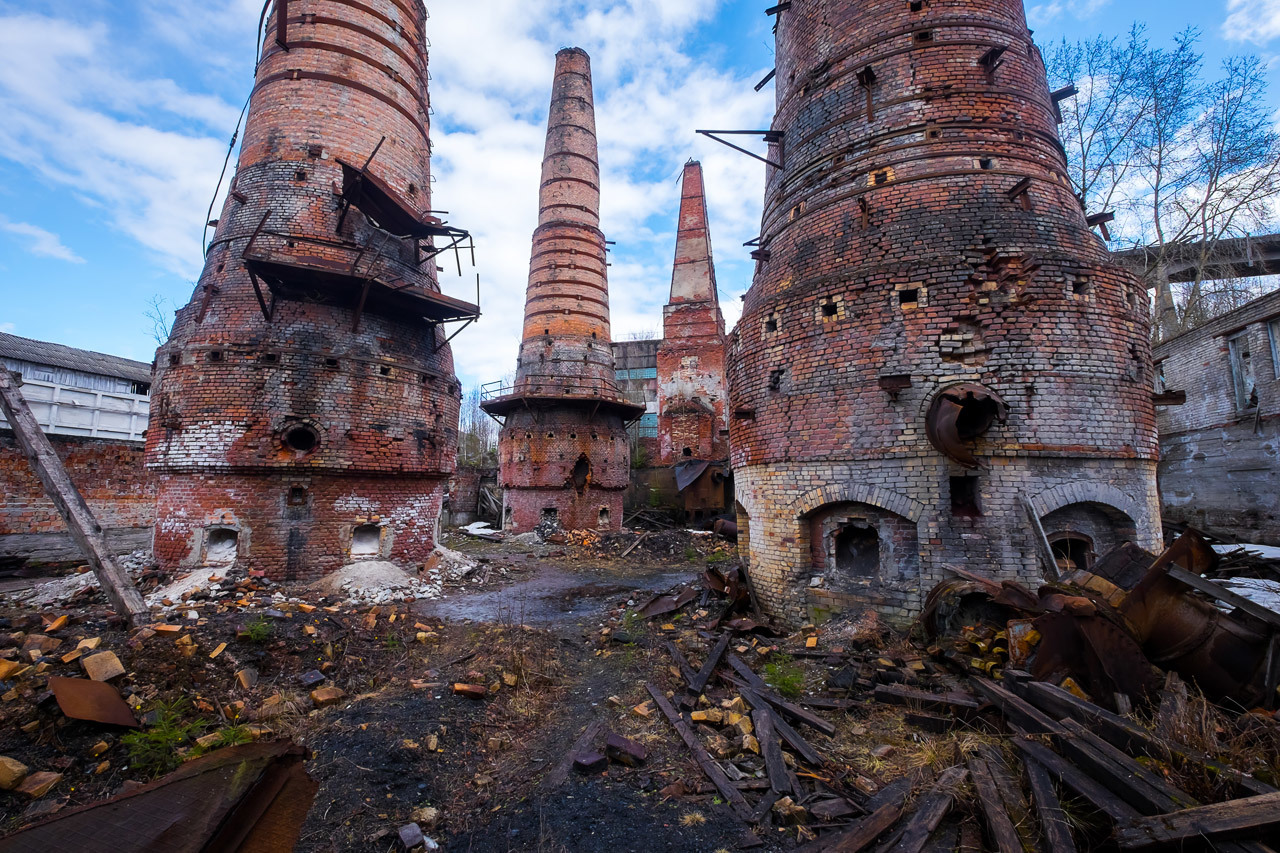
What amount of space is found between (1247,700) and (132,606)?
32.7ft

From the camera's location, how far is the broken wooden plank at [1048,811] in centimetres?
270

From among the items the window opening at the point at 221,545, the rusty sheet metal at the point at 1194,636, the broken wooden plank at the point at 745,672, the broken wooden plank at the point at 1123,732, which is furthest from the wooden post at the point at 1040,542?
the window opening at the point at 221,545

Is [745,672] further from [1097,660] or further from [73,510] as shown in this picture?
[73,510]

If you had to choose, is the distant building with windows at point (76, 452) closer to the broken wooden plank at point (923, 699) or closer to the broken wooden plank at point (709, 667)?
the broken wooden plank at point (709, 667)

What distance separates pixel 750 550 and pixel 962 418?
3425 mm

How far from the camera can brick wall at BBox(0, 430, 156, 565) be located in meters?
10.6

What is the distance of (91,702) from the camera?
159 inches

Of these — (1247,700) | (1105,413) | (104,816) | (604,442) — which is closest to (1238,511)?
(1105,413)

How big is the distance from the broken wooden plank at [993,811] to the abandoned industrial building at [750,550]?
4cm

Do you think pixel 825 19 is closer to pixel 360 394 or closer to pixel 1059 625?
pixel 1059 625

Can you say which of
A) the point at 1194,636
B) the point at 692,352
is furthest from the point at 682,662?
the point at 692,352

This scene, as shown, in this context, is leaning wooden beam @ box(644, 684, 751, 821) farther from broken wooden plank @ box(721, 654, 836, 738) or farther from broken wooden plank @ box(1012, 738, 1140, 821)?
broken wooden plank @ box(1012, 738, 1140, 821)

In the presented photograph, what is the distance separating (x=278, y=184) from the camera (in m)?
9.88

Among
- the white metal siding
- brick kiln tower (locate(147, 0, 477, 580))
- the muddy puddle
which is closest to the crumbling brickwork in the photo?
the muddy puddle
